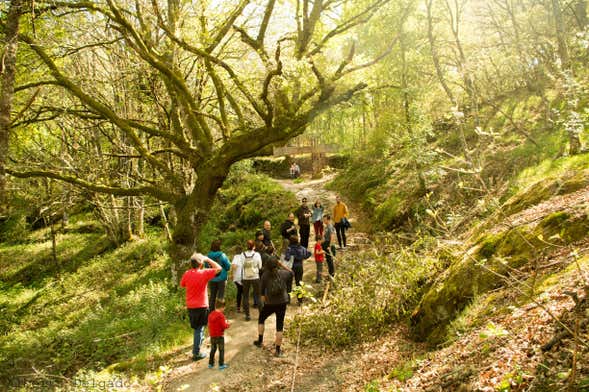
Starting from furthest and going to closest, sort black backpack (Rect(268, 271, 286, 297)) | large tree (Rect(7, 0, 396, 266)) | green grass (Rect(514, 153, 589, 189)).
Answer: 1. large tree (Rect(7, 0, 396, 266))
2. green grass (Rect(514, 153, 589, 189))
3. black backpack (Rect(268, 271, 286, 297))

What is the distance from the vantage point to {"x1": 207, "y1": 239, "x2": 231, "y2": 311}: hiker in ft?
27.7

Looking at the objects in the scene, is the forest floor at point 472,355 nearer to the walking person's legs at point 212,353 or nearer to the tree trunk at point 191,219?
the walking person's legs at point 212,353

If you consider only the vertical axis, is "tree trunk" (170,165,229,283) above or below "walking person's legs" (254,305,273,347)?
above

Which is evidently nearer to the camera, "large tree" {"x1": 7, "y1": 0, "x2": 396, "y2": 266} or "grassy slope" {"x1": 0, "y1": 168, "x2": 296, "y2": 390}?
"grassy slope" {"x1": 0, "y1": 168, "x2": 296, "y2": 390}

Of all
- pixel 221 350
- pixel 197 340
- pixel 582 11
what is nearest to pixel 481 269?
pixel 221 350

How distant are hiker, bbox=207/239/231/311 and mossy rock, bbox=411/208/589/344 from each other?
415 cm

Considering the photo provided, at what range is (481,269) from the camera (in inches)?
227

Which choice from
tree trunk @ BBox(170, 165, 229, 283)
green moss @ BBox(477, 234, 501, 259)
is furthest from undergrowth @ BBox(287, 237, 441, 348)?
tree trunk @ BBox(170, 165, 229, 283)

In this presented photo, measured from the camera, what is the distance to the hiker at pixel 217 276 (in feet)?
27.7

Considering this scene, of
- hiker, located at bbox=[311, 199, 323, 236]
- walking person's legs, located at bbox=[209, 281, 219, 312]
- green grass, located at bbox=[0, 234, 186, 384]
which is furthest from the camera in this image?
hiker, located at bbox=[311, 199, 323, 236]

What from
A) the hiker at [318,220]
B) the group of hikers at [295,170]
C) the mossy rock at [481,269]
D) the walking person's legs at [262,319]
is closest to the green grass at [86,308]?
the walking person's legs at [262,319]

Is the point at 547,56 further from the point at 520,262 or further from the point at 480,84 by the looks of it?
the point at 520,262

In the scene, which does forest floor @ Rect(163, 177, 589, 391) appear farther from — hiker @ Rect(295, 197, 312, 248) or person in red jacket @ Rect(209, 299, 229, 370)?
hiker @ Rect(295, 197, 312, 248)

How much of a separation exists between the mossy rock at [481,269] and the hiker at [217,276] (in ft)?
13.6
